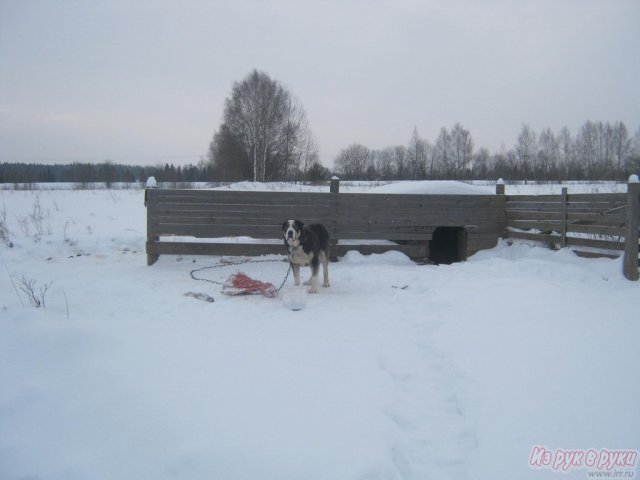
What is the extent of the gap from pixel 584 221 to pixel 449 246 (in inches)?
132

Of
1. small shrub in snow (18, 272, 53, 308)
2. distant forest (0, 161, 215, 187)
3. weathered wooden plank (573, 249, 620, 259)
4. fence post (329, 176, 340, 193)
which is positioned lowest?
small shrub in snow (18, 272, 53, 308)

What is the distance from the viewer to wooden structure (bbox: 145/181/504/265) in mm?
8484

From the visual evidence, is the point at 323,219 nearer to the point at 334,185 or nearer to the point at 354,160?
the point at 334,185

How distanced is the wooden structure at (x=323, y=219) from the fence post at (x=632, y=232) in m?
3.39

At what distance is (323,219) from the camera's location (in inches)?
347

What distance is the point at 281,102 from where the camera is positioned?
109 feet

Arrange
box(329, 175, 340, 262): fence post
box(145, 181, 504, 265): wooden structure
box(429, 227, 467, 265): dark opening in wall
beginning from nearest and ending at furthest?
box(145, 181, 504, 265): wooden structure < box(329, 175, 340, 262): fence post < box(429, 227, 467, 265): dark opening in wall

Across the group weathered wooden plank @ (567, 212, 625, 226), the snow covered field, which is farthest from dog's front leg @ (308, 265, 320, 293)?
weathered wooden plank @ (567, 212, 625, 226)

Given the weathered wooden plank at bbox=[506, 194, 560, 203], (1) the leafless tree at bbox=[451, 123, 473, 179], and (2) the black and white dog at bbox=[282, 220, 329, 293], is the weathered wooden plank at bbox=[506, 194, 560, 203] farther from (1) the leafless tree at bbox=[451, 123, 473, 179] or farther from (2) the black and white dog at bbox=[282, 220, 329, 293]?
(1) the leafless tree at bbox=[451, 123, 473, 179]

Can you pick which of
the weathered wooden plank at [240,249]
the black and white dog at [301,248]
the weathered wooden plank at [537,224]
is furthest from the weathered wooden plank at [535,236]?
the black and white dog at [301,248]

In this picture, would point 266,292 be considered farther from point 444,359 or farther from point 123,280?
point 444,359

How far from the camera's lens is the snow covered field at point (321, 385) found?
226 centimetres

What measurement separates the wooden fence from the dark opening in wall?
996 millimetres

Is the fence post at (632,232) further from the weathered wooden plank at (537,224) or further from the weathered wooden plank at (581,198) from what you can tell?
the weathered wooden plank at (537,224)
